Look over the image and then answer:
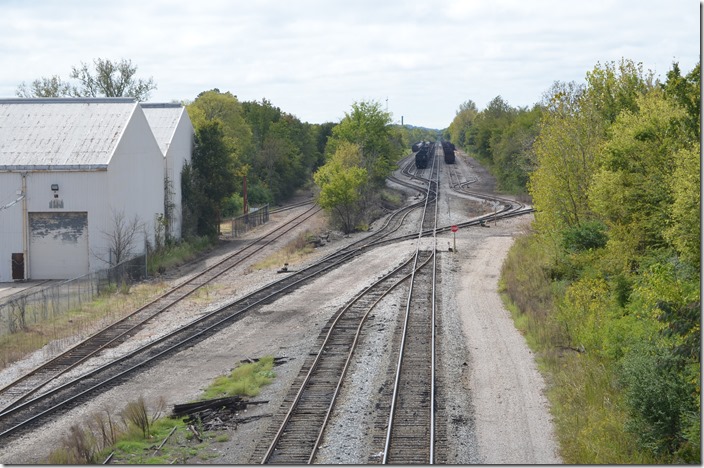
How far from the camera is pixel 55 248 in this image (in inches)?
1624

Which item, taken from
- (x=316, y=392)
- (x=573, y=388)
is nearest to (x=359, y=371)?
(x=316, y=392)

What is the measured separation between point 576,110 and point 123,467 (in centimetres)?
2577

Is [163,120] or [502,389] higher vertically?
[163,120]

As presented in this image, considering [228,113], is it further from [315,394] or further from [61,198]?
[315,394]

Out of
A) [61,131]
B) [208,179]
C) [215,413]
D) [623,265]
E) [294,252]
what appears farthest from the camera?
[208,179]

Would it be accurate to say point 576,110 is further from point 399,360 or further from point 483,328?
point 399,360

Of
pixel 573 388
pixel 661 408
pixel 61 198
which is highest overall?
pixel 61 198

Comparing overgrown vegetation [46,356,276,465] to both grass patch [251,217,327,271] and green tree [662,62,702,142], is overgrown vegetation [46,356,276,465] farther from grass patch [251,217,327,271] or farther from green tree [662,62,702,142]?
grass patch [251,217,327,271]

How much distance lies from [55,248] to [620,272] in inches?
1088

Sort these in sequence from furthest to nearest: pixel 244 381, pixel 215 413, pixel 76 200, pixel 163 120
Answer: pixel 163 120 < pixel 76 200 < pixel 244 381 < pixel 215 413

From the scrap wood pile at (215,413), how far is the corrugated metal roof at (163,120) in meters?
35.3

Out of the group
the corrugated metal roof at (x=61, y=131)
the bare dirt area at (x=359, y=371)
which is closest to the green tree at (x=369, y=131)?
the corrugated metal roof at (x=61, y=131)

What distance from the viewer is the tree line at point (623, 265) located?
15.2 meters

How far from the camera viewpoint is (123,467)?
1473 centimetres
